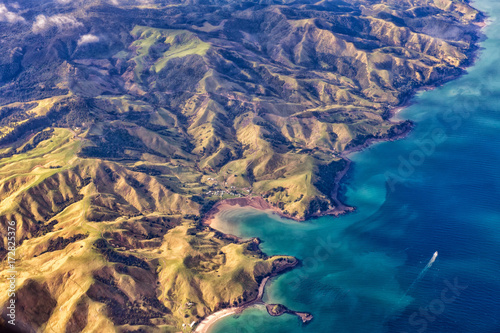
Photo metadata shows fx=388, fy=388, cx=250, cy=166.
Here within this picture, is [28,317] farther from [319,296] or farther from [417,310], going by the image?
[417,310]

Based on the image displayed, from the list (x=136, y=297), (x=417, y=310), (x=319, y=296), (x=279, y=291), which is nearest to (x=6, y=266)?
(x=136, y=297)

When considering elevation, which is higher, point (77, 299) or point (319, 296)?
point (77, 299)

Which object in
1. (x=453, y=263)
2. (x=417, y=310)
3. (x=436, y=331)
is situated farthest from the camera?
(x=453, y=263)

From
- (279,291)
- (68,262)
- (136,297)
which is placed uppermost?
(68,262)

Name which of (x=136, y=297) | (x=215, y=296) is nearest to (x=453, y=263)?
(x=215, y=296)

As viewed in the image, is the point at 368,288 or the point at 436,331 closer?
the point at 436,331

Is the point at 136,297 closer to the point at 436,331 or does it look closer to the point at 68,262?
the point at 68,262

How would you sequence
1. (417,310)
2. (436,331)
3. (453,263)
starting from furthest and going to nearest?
(453,263), (417,310), (436,331)

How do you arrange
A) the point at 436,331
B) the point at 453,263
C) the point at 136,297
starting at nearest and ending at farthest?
the point at 436,331, the point at 136,297, the point at 453,263

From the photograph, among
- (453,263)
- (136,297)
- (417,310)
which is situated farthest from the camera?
(453,263)
